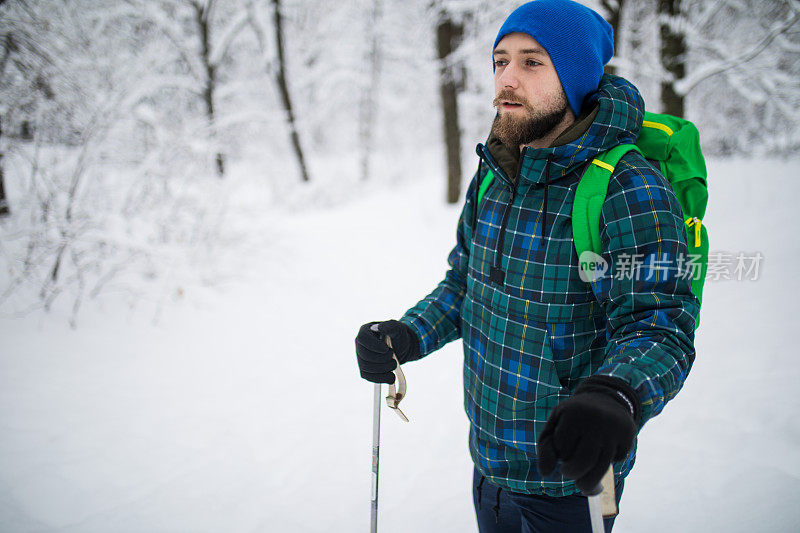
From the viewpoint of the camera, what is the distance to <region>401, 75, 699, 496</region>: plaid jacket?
949 millimetres

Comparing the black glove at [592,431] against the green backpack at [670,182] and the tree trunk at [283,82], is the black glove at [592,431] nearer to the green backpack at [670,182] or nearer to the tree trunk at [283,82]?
the green backpack at [670,182]

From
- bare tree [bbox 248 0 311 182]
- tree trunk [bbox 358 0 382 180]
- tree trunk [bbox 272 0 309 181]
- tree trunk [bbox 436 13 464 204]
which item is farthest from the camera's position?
tree trunk [bbox 358 0 382 180]

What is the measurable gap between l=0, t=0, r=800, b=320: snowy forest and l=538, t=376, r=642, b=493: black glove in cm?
424

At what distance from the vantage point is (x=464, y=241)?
5.37ft

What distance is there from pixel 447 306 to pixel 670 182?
33.2 inches

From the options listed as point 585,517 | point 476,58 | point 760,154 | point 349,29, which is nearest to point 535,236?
point 585,517

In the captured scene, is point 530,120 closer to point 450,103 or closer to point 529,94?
point 529,94

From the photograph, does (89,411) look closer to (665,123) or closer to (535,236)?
(535,236)

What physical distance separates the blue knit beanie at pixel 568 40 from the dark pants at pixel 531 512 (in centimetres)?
123

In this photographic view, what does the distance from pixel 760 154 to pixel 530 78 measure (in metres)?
12.7

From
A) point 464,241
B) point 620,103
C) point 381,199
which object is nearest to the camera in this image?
point 620,103

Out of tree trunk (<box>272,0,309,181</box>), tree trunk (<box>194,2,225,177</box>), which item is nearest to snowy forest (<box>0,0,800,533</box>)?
tree trunk (<box>194,2,225,177</box>)

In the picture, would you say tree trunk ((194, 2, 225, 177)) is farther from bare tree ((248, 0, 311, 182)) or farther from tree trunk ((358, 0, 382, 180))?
tree trunk ((358, 0, 382, 180))

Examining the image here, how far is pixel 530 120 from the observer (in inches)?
49.1
